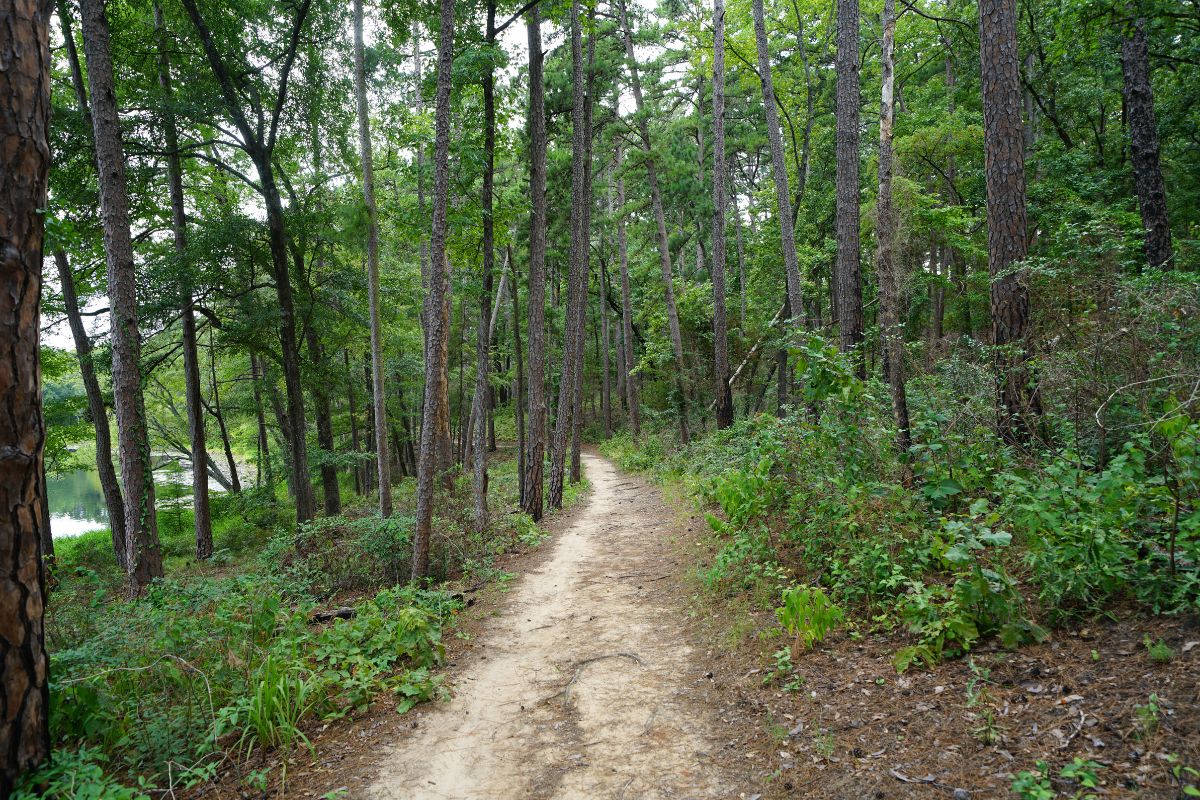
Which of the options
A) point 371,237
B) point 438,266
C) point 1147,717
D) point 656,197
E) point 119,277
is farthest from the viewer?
point 656,197

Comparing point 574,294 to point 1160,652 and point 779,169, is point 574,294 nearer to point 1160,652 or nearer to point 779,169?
point 779,169

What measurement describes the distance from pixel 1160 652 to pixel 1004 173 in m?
5.44

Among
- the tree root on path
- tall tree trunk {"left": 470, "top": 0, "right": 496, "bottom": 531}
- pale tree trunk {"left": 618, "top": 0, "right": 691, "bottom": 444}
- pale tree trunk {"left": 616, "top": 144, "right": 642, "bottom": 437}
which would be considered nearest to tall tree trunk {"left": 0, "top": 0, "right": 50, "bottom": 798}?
the tree root on path

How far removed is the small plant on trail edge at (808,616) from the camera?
14.7 ft

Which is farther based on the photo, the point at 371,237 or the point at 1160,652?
the point at 371,237

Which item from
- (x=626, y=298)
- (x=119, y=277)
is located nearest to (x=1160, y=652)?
(x=119, y=277)

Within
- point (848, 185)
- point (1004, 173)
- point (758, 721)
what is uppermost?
point (848, 185)

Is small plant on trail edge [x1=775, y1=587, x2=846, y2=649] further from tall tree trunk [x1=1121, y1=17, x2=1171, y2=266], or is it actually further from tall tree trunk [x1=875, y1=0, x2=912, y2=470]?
tall tree trunk [x1=1121, y1=17, x2=1171, y2=266]

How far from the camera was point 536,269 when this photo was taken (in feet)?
37.6

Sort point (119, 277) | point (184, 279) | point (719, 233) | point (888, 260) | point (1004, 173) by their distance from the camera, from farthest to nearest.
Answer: point (719, 233) → point (184, 279) → point (119, 277) → point (888, 260) → point (1004, 173)

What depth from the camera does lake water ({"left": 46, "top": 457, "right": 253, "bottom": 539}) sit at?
2766 centimetres

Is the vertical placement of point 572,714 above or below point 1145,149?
below

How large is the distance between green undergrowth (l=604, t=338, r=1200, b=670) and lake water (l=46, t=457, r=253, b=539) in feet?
87.5

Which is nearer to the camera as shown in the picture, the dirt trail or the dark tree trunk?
the dirt trail
